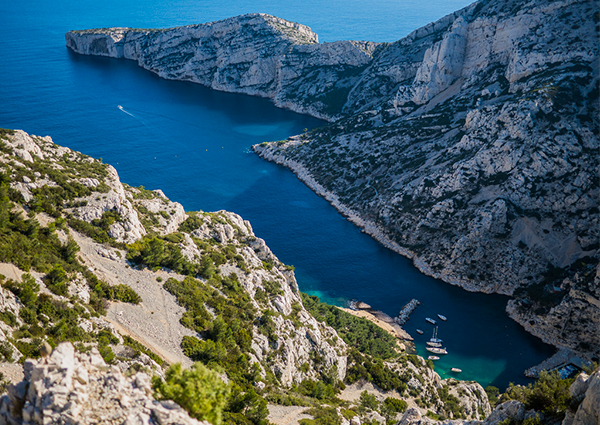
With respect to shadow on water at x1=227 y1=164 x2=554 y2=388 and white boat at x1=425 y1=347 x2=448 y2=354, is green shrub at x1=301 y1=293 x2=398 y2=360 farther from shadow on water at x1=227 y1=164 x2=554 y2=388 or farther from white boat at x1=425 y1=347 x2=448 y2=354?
shadow on water at x1=227 y1=164 x2=554 y2=388

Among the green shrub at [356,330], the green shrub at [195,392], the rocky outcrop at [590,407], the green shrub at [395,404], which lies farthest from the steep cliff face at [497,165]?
the green shrub at [195,392]

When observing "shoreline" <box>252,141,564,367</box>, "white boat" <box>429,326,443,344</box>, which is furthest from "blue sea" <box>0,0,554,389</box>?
"shoreline" <box>252,141,564,367</box>

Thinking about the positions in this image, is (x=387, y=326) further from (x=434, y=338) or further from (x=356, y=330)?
(x=356, y=330)

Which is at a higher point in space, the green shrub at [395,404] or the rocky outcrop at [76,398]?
the rocky outcrop at [76,398]

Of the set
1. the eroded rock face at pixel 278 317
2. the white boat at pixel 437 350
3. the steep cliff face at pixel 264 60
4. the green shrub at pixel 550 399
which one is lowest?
the white boat at pixel 437 350

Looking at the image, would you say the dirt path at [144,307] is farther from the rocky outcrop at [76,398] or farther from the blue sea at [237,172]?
the blue sea at [237,172]

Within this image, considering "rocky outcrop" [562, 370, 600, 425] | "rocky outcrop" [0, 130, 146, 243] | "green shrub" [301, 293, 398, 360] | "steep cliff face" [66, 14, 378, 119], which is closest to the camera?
"rocky outcrop" [562, 370, 600, 425]
